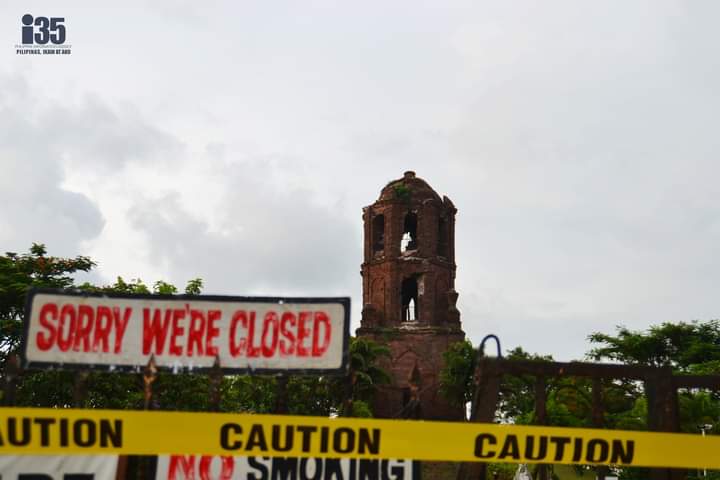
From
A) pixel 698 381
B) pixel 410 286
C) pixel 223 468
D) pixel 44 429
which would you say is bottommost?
pixel 223 468

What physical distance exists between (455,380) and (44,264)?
2791 centimetres

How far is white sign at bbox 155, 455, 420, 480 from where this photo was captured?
8438mm

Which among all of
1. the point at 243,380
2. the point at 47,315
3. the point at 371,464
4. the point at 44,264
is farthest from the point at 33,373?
the point at 371,464

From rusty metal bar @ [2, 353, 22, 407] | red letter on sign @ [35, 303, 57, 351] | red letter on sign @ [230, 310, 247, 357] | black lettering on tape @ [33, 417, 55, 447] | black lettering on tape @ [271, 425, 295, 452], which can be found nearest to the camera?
rusty metal bar @ [2, 353, 22, 407]

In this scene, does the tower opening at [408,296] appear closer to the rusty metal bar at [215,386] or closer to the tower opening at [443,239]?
the tower opening at [443,239]

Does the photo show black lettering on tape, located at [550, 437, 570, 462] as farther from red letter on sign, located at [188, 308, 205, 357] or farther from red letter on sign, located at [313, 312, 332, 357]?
red letter on sign, located at [188, 308, 205, 357]

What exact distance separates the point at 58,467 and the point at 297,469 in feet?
9.63

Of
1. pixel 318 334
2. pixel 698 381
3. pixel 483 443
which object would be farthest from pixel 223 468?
pixel 698 381

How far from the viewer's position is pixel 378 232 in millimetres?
52656

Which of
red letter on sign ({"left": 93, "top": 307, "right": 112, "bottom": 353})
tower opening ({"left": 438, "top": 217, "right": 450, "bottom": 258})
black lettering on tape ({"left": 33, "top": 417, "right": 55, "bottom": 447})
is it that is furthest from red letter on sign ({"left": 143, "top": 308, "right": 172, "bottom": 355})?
tower opening ({"left": 438, "top": 217, "right": 450, "bottom": 258})

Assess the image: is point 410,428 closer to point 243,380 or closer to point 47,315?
point 47,315

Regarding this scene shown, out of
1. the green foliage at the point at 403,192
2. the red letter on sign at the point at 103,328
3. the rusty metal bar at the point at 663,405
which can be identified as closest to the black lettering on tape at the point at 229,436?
the red letter on sign at the point at 103,328

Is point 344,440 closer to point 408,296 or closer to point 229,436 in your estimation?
point 229,436

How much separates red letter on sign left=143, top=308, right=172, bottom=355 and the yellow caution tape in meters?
1.00
